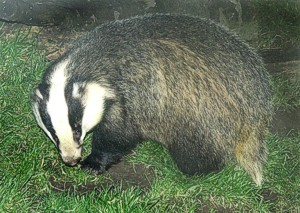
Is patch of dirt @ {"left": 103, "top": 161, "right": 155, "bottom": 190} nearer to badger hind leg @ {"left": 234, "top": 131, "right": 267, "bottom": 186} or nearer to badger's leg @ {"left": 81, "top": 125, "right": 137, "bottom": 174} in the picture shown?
badger's leg @ {"left": 81, "top": 125, "right": 137, "bottom": 174}

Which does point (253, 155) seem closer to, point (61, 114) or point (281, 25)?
point (61, 114)

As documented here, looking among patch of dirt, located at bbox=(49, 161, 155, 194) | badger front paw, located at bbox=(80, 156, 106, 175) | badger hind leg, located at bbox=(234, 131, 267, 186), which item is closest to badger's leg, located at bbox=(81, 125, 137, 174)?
badger front paw, located at bbox=(80, 156, 106, 175)

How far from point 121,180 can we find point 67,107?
44.5 inches

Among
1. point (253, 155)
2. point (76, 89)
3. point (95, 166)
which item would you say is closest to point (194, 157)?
point (253, 155)

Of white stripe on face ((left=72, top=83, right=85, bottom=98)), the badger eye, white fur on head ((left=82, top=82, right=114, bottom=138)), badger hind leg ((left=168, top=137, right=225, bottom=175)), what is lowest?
badger hind leg ((left=168, top=137, right=225, bottom=175))

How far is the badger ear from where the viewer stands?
4879 mm

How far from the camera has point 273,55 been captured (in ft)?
25.0

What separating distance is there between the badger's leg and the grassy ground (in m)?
0.11

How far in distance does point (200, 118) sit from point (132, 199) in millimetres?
900

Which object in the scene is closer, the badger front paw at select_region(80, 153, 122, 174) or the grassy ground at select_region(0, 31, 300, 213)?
the grassy ground at select_region(0, 31, 300, 213)

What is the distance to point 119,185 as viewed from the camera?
5516mm

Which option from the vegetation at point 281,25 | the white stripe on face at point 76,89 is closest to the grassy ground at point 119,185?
the white stripe on face at point 76,89

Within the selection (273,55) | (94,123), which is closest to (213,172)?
(94,123)

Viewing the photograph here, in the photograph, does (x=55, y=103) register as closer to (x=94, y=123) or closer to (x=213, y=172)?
(x=94, y=123)
